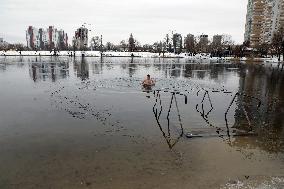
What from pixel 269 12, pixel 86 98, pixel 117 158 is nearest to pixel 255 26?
pixel 269 12

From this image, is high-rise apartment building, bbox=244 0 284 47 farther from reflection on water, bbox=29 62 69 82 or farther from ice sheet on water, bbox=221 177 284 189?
ice sheet on water, bbox=221 177 284 189

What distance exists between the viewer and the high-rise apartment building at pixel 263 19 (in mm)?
131288

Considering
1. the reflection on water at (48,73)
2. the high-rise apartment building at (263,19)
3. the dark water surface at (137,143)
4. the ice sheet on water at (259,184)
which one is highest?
the high-rise apartment building at (263,19)

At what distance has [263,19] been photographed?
14462 cm

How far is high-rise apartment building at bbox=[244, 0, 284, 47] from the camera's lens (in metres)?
131

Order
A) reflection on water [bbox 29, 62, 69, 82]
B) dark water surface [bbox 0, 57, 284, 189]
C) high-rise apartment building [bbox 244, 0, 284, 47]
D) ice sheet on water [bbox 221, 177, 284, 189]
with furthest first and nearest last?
high-rise apartment building [bbox 244, 0, 284, 47]
reflection on water [bbox 29, 62, 69, 82]
dark water surface [bbox 0, 57, 284, 189]
ice sheet on water [bbox 221, 177, 284, 189]

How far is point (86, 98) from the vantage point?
22.7 metres

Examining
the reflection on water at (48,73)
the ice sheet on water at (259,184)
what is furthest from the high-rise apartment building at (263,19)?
the ice sheet on water at (259,184)

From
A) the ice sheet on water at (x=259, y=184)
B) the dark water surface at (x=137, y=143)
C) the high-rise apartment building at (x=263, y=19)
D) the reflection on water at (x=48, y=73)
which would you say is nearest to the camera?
the ice sheet on water at (x=259, y=184)

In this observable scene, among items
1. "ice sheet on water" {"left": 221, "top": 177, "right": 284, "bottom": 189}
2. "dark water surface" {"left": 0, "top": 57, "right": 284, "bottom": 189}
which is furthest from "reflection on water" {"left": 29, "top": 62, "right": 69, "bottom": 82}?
"ice sheet on water" {"left": 221, "top": 177, "right": 284, "bottom": 189}

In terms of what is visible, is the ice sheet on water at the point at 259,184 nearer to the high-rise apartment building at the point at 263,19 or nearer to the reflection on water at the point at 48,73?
the reflection on water at the point at 48,73

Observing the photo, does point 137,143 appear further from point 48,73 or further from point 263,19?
point 263,19

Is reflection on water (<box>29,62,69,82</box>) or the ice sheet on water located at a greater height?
reflection on water (<box>29,62,69,82</box>)

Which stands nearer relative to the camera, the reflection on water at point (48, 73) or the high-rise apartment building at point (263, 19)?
the reflection on water at point (48, 73)
